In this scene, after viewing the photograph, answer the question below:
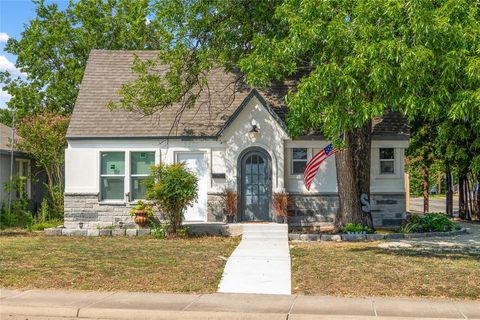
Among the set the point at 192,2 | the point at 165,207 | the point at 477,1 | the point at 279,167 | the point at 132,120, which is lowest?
the point at 165,207

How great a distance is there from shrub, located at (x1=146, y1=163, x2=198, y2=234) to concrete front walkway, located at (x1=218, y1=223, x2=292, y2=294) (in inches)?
76.9

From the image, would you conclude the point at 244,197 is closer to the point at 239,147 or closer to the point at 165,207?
the point at 239,147

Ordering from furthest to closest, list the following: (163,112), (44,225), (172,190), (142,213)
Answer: (163,112) < (44,225) < (142,213) < (172,190)

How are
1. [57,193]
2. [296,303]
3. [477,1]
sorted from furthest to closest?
[57,193]
[477,1]
[296,303]

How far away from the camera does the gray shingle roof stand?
18.6m

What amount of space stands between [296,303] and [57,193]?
1469 cm

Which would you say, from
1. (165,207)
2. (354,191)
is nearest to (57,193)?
(165,207)

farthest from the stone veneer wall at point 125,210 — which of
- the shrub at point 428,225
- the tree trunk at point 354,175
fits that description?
the shrub at point 428,225

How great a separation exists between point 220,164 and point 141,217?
3.01 metres

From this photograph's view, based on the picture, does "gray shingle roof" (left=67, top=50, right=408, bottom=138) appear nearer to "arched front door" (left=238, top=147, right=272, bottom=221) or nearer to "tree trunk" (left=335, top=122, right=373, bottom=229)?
"arched front door" (left=238, top=147, right=272, bottom=221)

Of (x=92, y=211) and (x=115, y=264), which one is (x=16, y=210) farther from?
(x=115, y=264)

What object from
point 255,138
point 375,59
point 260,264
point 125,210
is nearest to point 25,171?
point 125,210

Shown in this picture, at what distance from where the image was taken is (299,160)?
18703 millimetres

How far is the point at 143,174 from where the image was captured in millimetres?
18641
